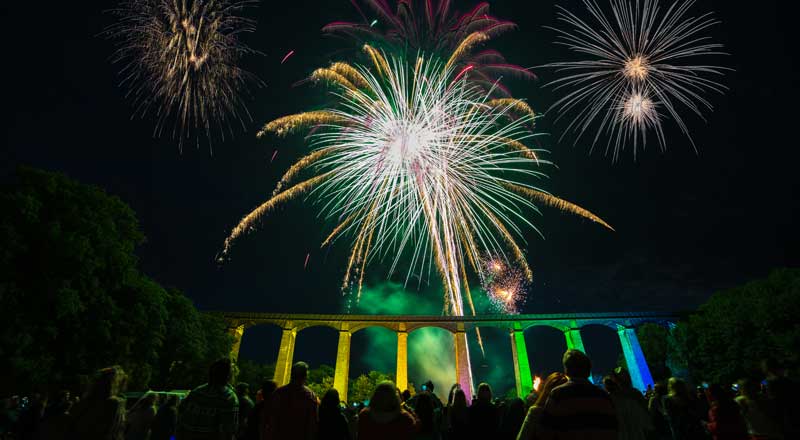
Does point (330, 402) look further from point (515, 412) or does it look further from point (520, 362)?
point (520, 362)

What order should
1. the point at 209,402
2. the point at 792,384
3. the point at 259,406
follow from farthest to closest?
the point at 259,406 < the point at 792,384 < the point at 209,402

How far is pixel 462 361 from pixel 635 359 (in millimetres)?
16586

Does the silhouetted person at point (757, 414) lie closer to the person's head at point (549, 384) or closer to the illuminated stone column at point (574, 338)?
the person's head at point (549, 384)

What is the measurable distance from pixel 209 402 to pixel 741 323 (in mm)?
36395

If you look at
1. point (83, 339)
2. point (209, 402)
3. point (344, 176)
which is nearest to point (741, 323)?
point (344, 176)

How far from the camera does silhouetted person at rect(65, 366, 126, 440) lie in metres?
3.76

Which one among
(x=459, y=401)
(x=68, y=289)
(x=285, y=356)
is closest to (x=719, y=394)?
(x=459, y=401)

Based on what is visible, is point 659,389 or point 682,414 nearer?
point 682,414

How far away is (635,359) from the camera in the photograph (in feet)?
111

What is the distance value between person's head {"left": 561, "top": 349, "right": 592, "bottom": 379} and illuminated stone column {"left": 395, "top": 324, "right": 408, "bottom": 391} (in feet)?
107

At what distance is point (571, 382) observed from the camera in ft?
10.4

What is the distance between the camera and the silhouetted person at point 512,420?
5195mm

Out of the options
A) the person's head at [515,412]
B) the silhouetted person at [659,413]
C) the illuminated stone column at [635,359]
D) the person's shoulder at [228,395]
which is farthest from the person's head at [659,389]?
the illuminated stone column at [635,359]

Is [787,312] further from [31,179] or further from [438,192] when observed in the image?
[31,179]
